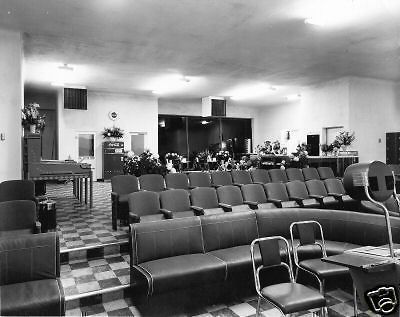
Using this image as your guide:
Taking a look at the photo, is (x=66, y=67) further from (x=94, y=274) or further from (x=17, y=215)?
(x=94, y=274)

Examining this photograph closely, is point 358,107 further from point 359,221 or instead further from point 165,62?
point 359,221

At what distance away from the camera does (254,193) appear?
19.5 feet

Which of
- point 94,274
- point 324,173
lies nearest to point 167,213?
point 94,274

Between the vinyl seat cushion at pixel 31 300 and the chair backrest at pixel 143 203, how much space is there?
2.15 m

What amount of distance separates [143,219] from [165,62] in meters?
5.84

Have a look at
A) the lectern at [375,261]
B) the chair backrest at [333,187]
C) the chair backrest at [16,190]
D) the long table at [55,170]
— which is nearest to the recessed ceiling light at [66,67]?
the long table at [55,170]

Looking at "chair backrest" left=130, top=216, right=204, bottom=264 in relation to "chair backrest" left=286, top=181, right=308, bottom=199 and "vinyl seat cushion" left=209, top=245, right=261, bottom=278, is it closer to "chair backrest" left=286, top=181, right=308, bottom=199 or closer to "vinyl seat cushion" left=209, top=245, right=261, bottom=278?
"vinyl seat cushion" left=209, top=245, right=261, bottom=278

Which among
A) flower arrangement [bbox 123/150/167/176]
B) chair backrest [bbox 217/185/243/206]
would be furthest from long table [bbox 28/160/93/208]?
chair backrest [bbox 217/185/243/206]

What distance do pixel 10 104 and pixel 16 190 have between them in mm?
2360

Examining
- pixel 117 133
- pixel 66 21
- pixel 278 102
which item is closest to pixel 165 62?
pixel 66 21

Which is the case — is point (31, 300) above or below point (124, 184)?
below

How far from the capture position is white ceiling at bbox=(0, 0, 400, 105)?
227 inches

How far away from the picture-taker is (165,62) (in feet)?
30.3

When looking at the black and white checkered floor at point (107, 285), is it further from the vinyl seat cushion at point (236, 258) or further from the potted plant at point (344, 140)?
the potted plant at point (344, 140)
